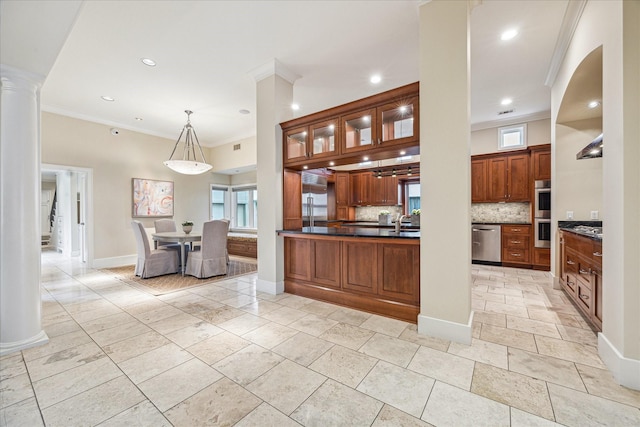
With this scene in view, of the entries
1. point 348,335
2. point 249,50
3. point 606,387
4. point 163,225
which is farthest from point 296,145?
point 163,225

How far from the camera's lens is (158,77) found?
4.09 m

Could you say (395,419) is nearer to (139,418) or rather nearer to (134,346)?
(139,418)

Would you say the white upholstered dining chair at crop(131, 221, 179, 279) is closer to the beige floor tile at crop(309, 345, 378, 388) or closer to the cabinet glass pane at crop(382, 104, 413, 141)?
the beige floor tile at crop(309, 345, 378, 388)

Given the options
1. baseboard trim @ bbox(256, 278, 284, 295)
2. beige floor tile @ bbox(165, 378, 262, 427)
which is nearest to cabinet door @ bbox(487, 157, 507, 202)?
baseboard trim @ bbox(256, 278, 284, 295)

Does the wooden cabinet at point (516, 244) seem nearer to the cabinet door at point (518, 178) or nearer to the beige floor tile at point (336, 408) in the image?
the cabinet door at point (518, 178)

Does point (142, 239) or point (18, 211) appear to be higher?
point (18, 211)

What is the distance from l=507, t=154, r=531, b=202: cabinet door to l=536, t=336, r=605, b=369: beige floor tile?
3992 millimetres

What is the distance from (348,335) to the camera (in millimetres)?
2514

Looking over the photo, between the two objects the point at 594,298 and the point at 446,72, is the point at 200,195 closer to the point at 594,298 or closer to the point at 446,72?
the point at 446,72

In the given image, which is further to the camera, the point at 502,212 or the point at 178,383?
the point at 502,212

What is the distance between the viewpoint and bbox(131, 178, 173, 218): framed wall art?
6.34 meters

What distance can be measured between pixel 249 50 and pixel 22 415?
12.6 feet

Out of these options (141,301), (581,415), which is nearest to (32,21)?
(141,301)

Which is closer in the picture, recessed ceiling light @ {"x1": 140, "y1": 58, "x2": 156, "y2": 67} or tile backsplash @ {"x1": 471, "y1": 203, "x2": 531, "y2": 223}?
recessed ceiling light @ {"x1": 140, "y1": 58, "x2": 156, "y2": 67}
